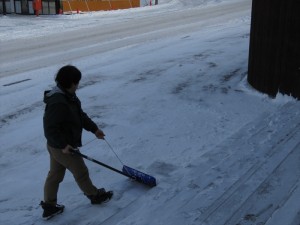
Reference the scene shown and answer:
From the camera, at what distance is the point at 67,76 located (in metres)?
4.23

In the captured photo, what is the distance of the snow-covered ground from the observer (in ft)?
16.0

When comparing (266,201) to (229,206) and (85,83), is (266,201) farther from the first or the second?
(85,83)

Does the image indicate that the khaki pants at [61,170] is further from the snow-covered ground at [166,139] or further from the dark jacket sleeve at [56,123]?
the snow-covered ground at [166,139]

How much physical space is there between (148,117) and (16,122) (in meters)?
2.37

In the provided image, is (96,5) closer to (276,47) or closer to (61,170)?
(276,47)

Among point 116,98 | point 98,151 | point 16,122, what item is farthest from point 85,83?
point 98,151

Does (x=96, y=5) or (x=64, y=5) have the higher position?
(x=64, y=5)

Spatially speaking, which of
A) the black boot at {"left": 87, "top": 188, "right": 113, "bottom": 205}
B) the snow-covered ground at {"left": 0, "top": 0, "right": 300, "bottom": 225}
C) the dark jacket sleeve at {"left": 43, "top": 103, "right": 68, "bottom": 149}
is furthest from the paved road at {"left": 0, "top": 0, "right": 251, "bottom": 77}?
the dark jacket sleeve at {"left": 43, "top": 103, "right": 68, "bottom": 149}

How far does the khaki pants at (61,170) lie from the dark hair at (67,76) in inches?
26.6

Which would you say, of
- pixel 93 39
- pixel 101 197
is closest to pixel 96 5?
pixel 93 39

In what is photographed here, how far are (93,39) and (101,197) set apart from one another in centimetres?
1359

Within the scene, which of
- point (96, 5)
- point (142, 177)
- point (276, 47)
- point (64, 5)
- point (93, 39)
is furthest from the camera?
point (96, 5)

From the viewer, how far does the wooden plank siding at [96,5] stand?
2989 centimetres

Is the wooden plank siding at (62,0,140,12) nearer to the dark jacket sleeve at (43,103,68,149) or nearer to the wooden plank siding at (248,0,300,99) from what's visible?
the wooden plank siding at (248,0,300,99)
